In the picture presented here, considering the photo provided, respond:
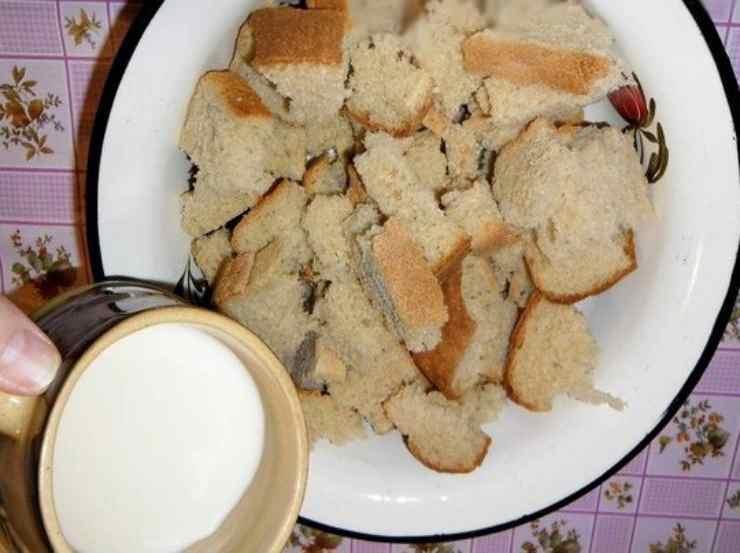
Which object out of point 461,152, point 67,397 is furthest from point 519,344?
point 67,397

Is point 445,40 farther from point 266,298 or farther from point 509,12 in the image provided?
point 266,298

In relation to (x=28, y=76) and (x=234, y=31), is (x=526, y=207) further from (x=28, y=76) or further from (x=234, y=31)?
(x=28, y=76)

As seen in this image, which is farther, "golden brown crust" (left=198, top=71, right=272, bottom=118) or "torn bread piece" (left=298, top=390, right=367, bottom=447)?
"torn bread piece" (left=298, top=390, right=367, bottom=447)

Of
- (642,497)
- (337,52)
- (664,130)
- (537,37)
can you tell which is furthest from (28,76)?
(642,497)

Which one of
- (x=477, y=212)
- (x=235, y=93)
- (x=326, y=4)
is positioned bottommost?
(x=477, y=212)

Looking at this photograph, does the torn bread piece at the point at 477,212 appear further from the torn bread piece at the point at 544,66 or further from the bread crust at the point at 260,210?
the bread crust at the point at 260,210

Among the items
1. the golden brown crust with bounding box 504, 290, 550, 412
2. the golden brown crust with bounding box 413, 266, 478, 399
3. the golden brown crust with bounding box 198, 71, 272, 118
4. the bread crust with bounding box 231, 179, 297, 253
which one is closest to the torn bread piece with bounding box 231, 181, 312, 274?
the bread crust with bounding box 231, 179, 297, 253

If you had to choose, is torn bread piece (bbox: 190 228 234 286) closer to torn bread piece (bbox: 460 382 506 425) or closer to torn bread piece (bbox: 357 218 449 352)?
torn bread piece (bbox: 357 218 449 352)
